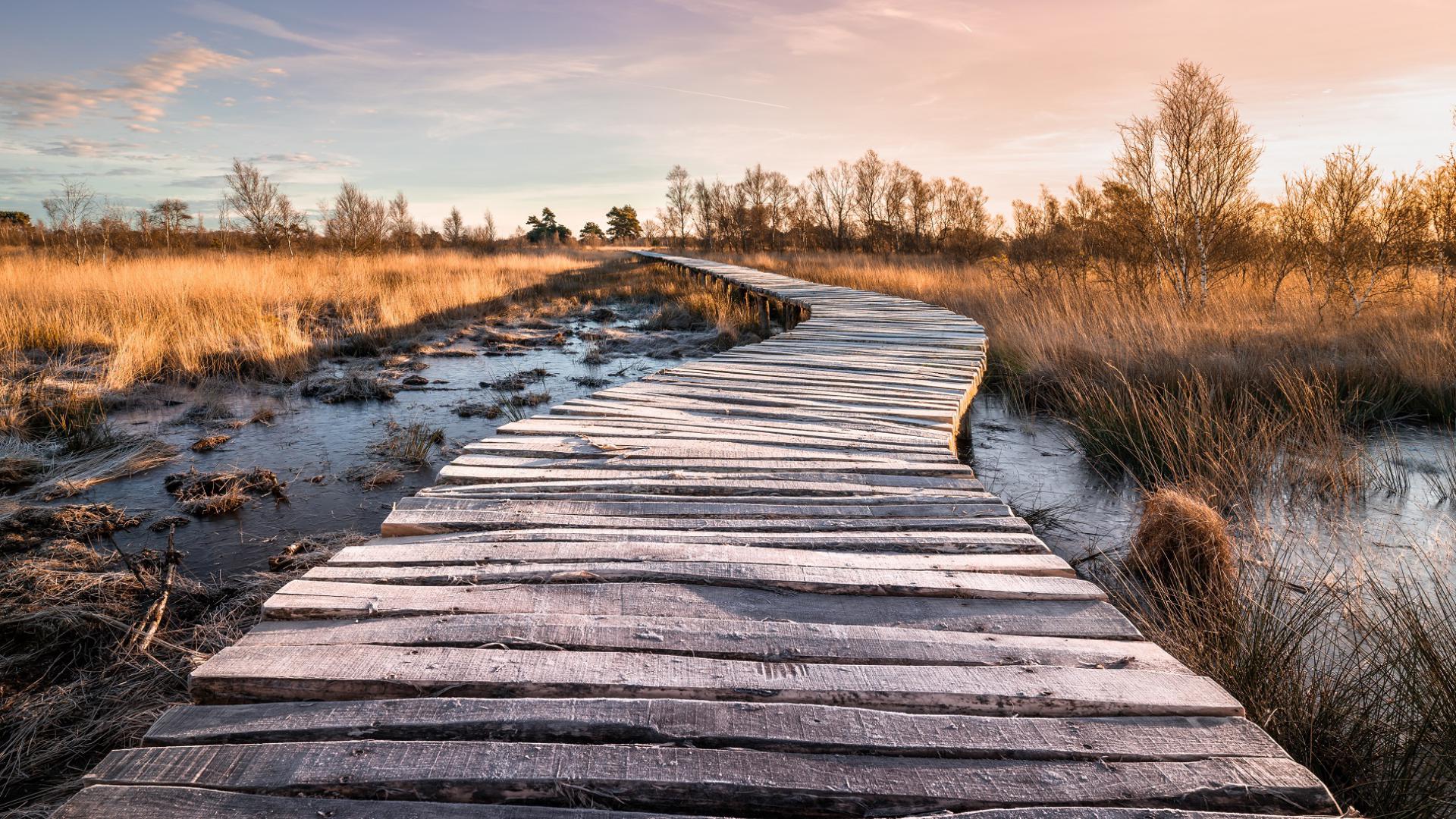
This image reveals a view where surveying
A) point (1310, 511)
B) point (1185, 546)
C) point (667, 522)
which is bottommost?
point (1310, 511)

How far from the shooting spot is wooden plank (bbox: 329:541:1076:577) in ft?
7.07

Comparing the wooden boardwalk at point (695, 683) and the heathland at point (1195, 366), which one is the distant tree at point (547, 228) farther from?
the wooden boardwalk at point (695, 683)

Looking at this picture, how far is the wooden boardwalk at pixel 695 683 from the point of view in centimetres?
126

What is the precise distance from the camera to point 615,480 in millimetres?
2885

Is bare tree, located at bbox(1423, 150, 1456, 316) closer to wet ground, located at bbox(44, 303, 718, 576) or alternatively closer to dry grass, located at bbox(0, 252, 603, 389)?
wet ground, located at bbox(44, 303, 718, 576)

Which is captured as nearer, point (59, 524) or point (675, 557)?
point (675, 557)

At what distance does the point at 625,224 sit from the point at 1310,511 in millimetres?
78141

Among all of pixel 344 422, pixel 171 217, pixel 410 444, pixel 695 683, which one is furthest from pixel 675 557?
pixel 171 217

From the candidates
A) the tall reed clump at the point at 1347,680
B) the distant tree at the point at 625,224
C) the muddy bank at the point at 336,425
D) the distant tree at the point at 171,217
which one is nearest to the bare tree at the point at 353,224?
the distant tree at the point at 171,217

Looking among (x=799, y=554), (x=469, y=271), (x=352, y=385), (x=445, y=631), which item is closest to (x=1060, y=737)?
(x=799, y=554)

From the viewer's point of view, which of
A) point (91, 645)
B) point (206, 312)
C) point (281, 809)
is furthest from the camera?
point (206, 312)

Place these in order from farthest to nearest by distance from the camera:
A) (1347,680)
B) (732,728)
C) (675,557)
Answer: (1347,680) → (675,557) → (732,728)

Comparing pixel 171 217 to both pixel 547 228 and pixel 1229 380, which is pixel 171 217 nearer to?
pixel 1229 380

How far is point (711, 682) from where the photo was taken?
5.07 feet
